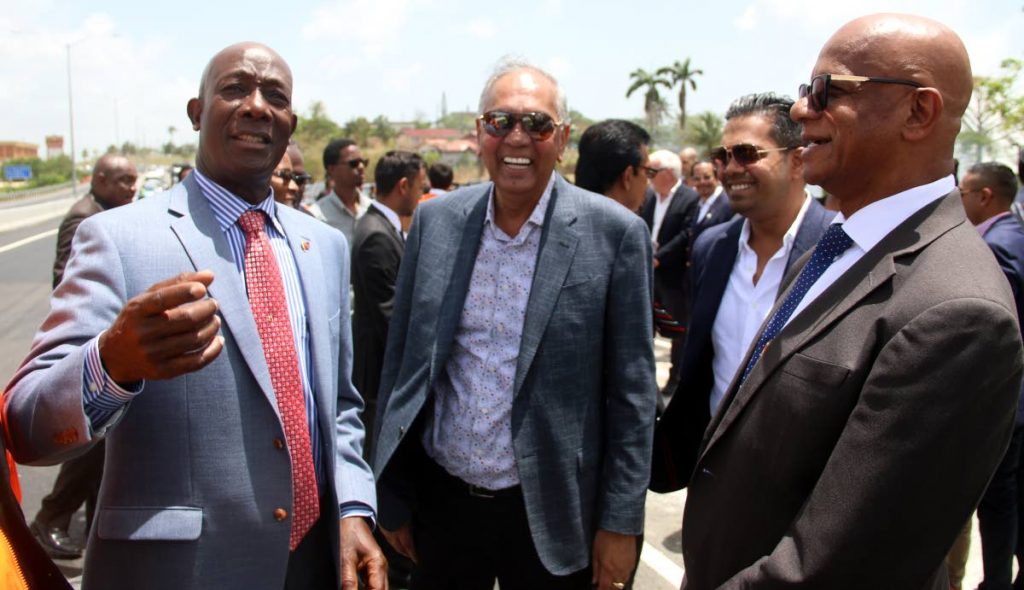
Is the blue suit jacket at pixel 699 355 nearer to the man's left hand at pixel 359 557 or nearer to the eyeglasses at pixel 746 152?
the eyeglasses at pixel 746 152

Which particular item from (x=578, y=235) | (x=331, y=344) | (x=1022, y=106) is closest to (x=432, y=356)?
(x=331, y=344)

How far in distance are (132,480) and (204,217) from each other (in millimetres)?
639

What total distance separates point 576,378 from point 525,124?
0.87 metres

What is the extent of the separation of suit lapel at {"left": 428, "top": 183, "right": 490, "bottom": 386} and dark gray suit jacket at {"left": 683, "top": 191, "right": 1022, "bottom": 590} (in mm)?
1092

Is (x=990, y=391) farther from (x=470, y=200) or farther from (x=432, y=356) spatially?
(x=470, y=200)

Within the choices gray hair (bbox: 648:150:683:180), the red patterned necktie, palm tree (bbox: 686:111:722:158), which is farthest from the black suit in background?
palm tree (bbox: 686:111:722:158)

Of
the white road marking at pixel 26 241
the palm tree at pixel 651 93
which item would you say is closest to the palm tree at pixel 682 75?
the palm tree at pixel 651 93

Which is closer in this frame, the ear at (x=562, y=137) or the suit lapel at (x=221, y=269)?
the suit lapel at (x=221, y=269)

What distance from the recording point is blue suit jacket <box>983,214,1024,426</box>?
3.40 metres

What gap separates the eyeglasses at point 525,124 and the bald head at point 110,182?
4.01m

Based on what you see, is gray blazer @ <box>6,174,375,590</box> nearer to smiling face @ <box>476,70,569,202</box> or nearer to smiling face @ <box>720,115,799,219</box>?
smiling face @ <box>476,70,569,202</box>

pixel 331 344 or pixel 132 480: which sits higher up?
pixel 331 344

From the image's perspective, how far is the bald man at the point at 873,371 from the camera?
1263 mm

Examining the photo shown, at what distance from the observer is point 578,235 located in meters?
2.38
